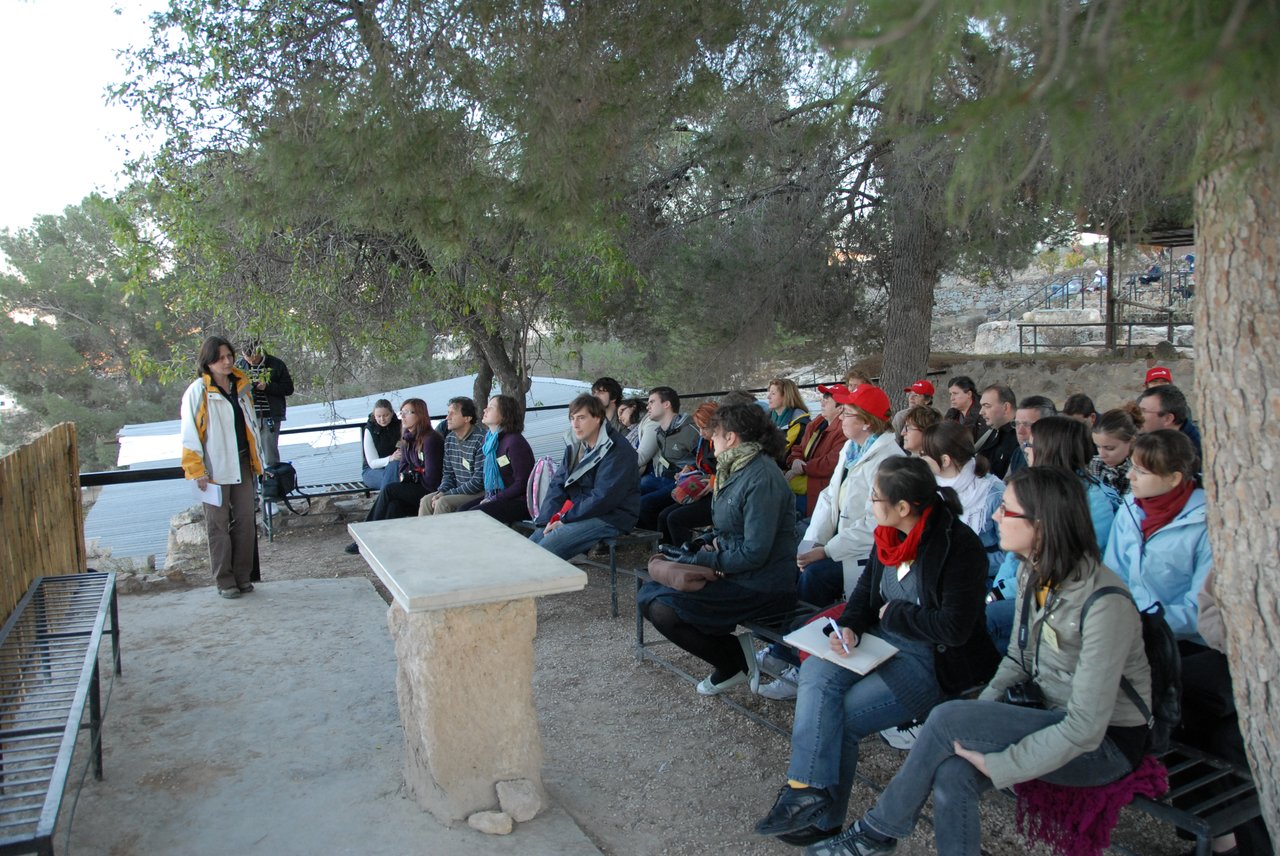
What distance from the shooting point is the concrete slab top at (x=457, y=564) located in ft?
8.52

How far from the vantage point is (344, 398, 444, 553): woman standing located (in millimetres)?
6559

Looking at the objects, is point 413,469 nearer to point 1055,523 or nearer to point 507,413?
point 507,413

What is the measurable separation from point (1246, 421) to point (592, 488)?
11.7 feet

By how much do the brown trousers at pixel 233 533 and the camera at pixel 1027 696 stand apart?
405 centimetres

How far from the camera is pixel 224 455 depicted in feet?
16.4

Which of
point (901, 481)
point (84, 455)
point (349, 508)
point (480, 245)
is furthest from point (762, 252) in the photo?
point (84, 455)

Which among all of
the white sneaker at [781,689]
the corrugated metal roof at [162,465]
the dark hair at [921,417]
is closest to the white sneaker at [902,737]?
the white sneaker at [781,689]

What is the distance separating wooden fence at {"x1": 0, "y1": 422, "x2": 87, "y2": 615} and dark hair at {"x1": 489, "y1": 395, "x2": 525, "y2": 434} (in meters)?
2.24

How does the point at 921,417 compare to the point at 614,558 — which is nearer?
the point at 921,417

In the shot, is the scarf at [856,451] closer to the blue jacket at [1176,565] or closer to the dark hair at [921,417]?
the dark hair at [921,417]

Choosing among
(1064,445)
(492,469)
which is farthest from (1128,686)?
(492,469)

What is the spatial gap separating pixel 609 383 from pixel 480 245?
169cm

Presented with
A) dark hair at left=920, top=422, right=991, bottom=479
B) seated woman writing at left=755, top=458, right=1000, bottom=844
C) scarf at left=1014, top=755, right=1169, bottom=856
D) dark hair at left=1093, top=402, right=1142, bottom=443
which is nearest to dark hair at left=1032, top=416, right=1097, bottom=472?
dark hair at left=920, top=422, right=991, bottom=479

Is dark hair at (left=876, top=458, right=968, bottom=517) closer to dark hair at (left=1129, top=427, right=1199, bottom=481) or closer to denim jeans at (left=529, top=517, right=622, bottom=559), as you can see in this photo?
dark hair at (left=1129, top=427, right=1199, bottom=481)
